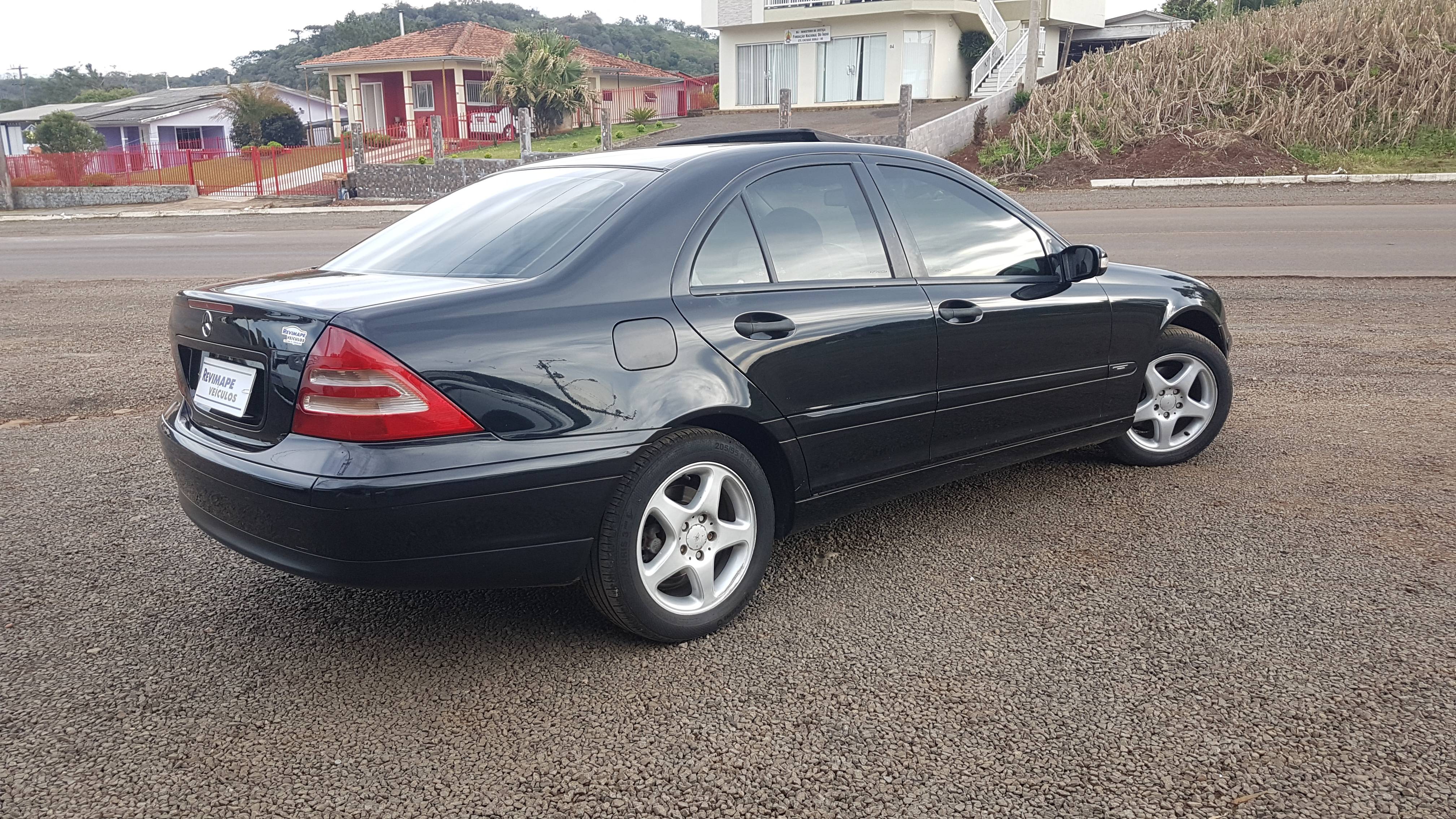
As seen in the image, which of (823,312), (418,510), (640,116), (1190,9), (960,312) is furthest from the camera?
(1190,9)

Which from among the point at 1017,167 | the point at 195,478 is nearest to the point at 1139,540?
the point at 195,478

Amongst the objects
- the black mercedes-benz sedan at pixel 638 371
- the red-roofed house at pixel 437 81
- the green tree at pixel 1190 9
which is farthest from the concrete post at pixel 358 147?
the green tree at pixel 1190 9

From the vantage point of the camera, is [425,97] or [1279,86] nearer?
[1279,86]

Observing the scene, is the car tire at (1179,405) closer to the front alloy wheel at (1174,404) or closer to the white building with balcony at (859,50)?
the front alloy wheel at (1174,404)

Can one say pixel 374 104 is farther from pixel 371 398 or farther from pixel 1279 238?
pixel 371 398

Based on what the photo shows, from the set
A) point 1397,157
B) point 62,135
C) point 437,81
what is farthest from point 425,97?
point 1397,157

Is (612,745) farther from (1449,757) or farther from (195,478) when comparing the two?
(1449,757)

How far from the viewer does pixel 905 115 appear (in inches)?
927

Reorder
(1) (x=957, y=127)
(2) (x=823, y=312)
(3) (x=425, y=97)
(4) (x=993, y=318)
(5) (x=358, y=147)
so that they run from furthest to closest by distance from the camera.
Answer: (3) (x=425, y=97), (5) (x=358, y=147), (1) (x=957, y=127), (4) (x=993, y=318), (2) (x=823, y=312)

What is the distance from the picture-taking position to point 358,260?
3768mm

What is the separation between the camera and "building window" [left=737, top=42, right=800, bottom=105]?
38.8 m

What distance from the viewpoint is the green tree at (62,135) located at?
4141 cm

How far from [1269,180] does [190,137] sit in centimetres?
5614

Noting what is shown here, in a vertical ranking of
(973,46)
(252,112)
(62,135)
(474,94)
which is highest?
(973,46)
